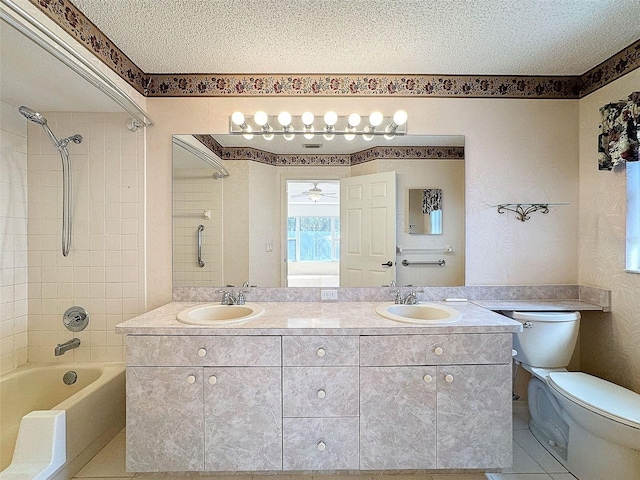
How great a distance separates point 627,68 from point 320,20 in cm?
179

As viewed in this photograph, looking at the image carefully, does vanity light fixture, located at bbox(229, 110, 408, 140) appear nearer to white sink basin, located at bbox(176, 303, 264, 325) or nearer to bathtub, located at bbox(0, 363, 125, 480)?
white sink basin, located at bbox(176, 303, 264, 325)

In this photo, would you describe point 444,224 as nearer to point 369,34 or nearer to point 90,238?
point 369,34

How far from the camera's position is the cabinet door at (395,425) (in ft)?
5.16

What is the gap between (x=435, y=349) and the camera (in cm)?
158

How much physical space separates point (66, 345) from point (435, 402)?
90.4 inches

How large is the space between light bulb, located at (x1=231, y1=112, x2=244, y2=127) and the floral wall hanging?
2.21 metres

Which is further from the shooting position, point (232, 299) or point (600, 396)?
point (232, 299)

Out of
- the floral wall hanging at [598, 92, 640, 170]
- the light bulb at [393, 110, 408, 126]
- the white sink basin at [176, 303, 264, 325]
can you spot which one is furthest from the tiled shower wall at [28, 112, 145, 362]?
the floral wall hanging at [598, 92, 640, 170]

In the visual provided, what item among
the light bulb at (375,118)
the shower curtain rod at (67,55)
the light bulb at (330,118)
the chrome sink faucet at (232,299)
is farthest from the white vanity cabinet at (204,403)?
the light bulb at (375,118)

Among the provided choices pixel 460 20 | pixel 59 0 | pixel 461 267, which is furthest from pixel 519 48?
pixel 59 0

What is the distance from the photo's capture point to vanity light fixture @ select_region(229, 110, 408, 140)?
6.67 ft

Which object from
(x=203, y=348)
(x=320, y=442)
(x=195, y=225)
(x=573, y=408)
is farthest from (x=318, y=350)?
(x=573, y=408)

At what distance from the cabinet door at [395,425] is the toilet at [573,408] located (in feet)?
2.35

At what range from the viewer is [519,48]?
5.87 ft
